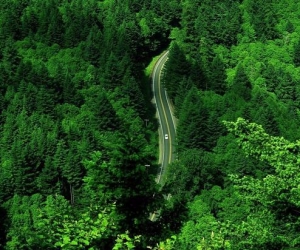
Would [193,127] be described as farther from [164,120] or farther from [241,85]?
[241,85]

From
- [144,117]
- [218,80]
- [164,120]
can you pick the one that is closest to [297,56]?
[218,80]

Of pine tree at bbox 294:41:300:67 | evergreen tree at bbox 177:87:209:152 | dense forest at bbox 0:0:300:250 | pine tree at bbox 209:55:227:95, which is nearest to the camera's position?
dense forest at bbox 0:0:300:250

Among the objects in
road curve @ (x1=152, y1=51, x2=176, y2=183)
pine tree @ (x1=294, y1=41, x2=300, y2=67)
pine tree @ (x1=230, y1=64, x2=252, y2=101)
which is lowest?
road curve @ (x1=152, y1=51, x2=176, y2=183)

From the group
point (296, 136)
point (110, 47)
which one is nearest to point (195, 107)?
Answer: point (296, 136)

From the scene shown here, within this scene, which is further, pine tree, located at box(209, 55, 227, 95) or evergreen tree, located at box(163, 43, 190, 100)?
evergreen tree, located at box(163, 43, 190, 100)

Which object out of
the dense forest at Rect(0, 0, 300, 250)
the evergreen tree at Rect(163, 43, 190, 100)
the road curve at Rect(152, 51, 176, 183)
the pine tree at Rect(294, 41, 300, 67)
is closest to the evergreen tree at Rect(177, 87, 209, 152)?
the dense forest at Rect(0, 0, 300, 250)

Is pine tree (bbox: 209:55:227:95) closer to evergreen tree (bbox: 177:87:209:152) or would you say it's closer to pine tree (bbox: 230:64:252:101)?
pine tree (bbox: 230:64:252:101)

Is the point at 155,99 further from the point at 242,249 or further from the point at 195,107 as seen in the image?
the point at 242,249
